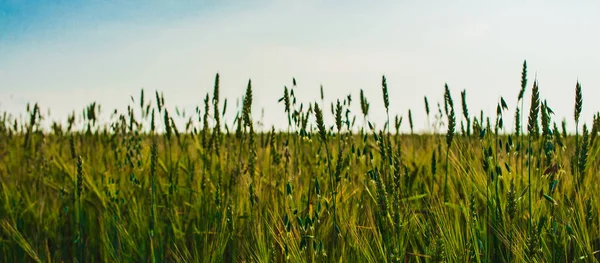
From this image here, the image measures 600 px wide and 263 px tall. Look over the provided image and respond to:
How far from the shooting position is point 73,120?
3.93 m

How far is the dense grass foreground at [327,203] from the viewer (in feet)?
4.42

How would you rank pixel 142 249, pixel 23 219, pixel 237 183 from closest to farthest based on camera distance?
pixel 142 249 < pixel 237 183 < pixel 23 219

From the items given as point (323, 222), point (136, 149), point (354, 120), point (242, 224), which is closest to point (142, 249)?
point (242, 224)

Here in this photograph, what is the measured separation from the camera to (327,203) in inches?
62.9

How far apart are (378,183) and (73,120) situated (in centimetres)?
344

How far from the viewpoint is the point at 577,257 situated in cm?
144

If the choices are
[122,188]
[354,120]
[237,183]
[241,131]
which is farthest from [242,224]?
[122,188]

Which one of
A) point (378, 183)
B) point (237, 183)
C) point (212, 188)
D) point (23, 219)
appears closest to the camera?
point (378, 183)

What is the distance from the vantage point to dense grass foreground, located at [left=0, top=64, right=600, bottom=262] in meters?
1.35

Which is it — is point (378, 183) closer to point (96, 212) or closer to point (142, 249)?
point (142, 249)

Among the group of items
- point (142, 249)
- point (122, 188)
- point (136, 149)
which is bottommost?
point (142, 249)

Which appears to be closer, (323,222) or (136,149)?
(323,222)

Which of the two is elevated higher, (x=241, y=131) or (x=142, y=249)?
(x=241, y=131)

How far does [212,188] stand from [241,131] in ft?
1.35
